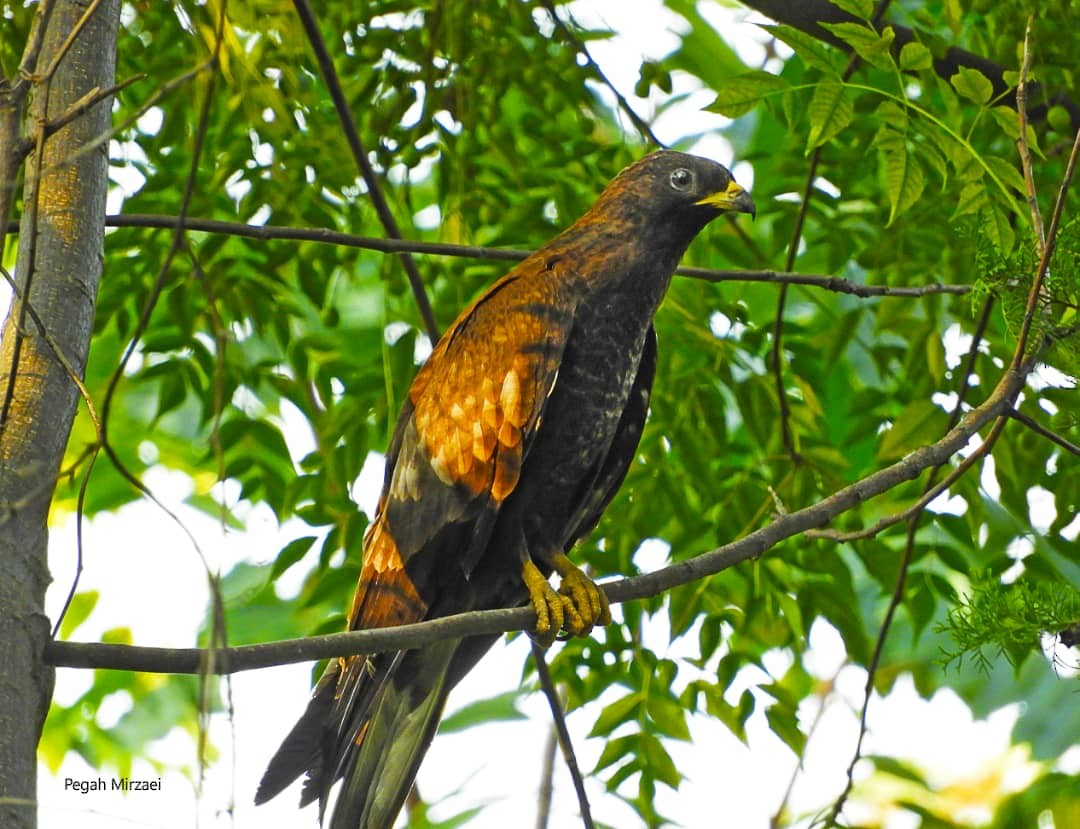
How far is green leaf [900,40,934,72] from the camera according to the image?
9.68 feet

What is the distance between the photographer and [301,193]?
396 cm

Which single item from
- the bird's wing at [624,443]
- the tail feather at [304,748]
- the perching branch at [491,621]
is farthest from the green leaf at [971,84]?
the tail feather at [304,748]

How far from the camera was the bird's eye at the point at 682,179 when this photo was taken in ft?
12.1

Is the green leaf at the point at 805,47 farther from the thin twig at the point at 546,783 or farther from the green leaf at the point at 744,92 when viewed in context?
the thin twig at the point at 546,783

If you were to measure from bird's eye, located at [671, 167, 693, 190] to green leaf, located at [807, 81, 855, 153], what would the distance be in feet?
2.34

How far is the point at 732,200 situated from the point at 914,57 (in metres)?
0.77

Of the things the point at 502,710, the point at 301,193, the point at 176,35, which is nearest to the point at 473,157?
the point at 301,193

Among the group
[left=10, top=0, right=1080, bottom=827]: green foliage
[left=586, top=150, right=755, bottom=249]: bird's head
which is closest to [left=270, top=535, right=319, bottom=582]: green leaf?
[left=10, top=0, right=1080, bottom=827]: green foliage

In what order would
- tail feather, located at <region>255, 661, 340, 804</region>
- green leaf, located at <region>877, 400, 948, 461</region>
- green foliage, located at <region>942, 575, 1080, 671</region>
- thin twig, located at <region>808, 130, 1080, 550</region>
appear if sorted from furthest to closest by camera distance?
green leaf, located at <region>877, 400, 948, 461</region> → tail feather, located at <region>255, 661, 340, 804</region> → green foliage, located at <region>942, 575, 1080, 671</region> → thin twig, located at <region>808, 130, 1080, 550</region>

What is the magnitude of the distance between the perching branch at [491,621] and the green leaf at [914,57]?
74cm

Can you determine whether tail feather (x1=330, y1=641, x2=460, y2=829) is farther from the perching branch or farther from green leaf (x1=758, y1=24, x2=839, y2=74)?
green leaf (x1=758, y1=24, x2=839, y2=74)

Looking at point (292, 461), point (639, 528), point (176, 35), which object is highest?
point (176, 35)

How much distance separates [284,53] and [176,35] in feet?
2.12

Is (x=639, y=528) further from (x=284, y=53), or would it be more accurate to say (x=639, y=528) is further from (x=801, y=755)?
(x=284, y=53)
